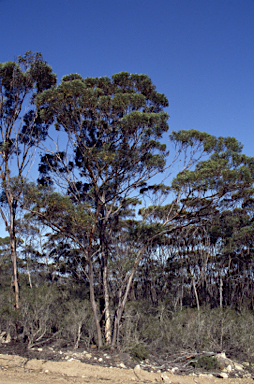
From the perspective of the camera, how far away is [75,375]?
22.0ft

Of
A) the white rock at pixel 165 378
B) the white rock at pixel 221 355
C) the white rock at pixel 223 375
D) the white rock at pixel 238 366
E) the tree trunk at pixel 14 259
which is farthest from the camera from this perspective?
the tree trunk at pixel 14 259

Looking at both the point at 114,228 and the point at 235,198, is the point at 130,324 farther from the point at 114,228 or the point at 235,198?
the point at 235,198

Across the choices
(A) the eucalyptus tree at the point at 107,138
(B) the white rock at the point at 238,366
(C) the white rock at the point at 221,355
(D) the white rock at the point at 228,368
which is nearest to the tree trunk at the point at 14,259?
(A) the eucalyptus tree at the point at 107,138

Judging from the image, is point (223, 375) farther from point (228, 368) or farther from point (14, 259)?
point (14, 259)

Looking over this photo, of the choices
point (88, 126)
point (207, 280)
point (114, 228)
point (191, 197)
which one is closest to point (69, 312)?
point (114, 228)

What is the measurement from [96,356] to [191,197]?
19.4 ft

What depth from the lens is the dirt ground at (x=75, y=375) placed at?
631 cm

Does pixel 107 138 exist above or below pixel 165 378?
above

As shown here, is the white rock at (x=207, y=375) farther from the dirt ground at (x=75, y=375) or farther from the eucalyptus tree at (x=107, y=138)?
the eucalyptus tree at (x=107, y=138)

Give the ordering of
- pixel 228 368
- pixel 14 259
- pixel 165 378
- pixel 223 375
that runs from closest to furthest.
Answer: pixel 165 378, pixel 223 375, pixel 228 368, pixel 14 259

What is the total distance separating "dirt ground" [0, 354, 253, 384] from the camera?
631 centimetres

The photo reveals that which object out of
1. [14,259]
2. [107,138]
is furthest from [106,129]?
[14,259]

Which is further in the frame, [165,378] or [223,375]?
[223,375]

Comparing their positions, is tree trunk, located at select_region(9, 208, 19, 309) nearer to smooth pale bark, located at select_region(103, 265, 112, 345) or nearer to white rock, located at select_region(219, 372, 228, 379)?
smooth pale bark, located at select_region(103, 265, 112, 345)
